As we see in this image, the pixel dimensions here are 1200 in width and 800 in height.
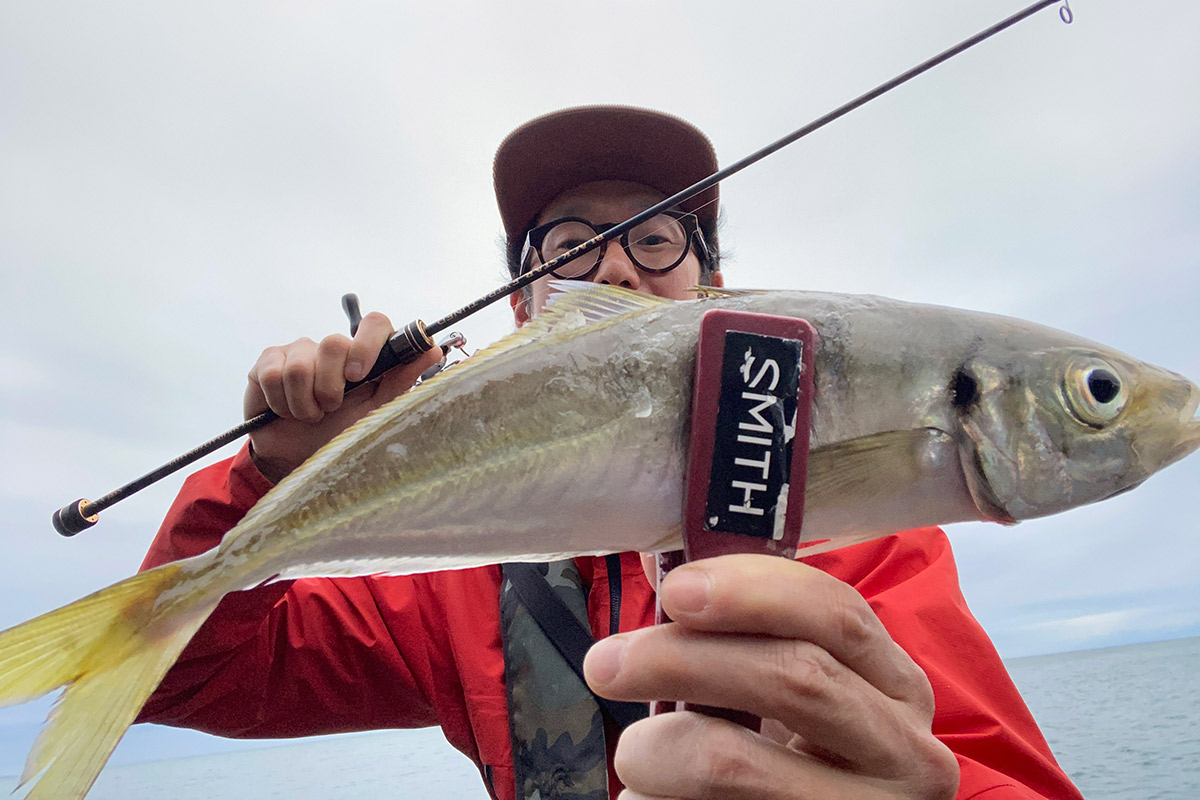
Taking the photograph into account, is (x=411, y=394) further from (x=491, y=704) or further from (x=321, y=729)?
(x=321, y=729)

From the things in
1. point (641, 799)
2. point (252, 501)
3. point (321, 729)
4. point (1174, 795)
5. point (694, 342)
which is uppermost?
point (694, 342)

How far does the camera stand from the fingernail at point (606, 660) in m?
1.06

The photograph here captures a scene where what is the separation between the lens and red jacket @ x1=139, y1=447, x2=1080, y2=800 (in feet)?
5.97

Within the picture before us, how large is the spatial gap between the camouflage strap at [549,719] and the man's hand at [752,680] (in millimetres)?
1362

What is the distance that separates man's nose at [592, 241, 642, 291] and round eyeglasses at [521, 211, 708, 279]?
0.03 m

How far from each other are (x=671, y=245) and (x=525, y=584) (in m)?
1.80

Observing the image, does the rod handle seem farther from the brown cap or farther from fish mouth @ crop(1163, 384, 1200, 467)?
the brown cap

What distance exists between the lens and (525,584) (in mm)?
2596

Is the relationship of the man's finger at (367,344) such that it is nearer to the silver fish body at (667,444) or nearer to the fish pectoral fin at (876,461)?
the silver fish body at (667,444)

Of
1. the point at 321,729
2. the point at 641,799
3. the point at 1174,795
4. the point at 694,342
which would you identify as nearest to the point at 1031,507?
the point at 694,342

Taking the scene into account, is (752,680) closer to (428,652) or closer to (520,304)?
(428,652)

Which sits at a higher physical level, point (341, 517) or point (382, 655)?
point (341, 517)

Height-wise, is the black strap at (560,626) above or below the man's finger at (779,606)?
below

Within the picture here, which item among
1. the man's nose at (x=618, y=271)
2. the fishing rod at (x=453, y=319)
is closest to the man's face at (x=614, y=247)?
the man's nose at (x=618, y=271)
